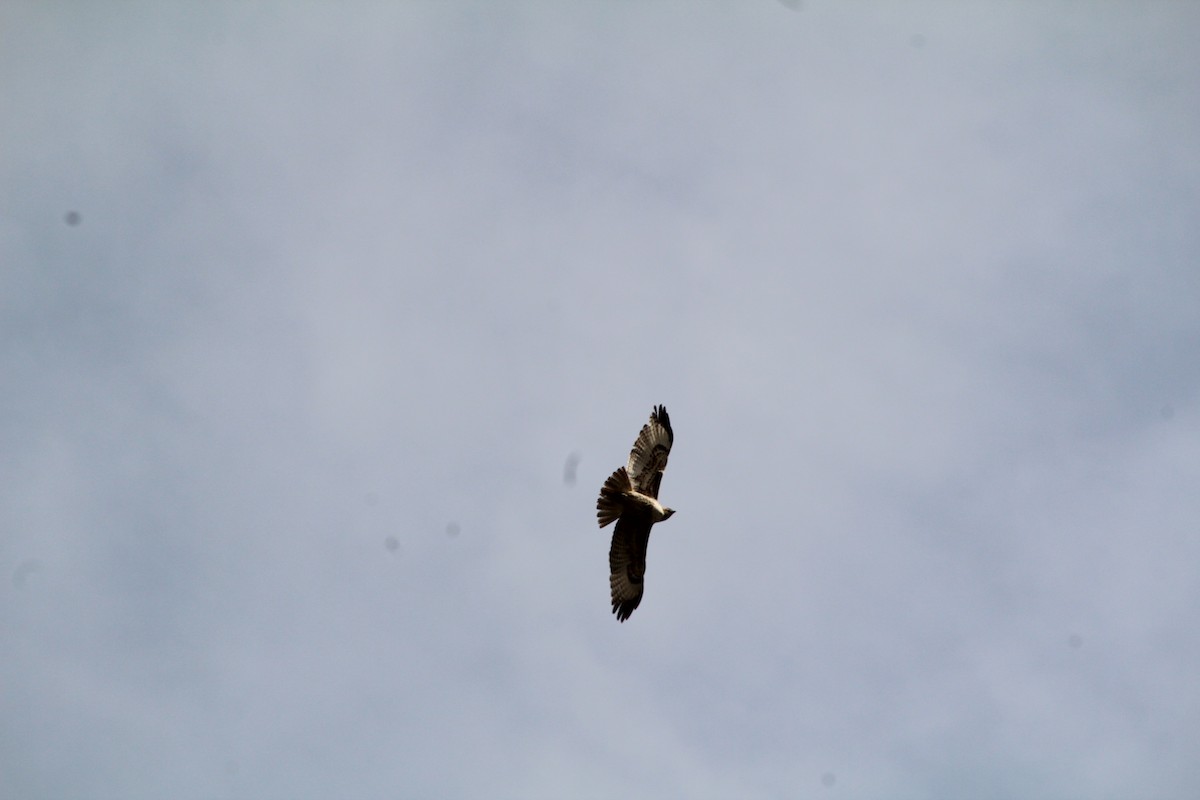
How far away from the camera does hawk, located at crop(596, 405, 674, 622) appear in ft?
89.5

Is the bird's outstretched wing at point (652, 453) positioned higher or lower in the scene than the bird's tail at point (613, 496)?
higher

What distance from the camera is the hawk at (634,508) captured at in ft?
89.5

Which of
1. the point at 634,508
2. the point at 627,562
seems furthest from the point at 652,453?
the point at 627,562

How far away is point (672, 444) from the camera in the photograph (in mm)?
28641

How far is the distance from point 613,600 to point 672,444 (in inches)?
154

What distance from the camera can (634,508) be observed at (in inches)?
1083

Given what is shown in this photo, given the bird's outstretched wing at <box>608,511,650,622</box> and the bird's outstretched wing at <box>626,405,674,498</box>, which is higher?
the bird's outstretched wing at <box>626,405,674,498</box>

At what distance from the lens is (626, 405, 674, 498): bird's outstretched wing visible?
2783 cm

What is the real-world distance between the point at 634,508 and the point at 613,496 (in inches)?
24.0

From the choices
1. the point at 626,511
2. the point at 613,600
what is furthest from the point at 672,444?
the point at 613,600

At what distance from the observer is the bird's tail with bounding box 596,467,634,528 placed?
2716 cm

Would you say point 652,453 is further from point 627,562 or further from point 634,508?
point 627,562

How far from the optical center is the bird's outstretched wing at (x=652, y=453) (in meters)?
27.8

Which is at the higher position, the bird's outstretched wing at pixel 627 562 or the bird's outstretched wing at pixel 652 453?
the bird's outstretched wing at pixel 652 453
